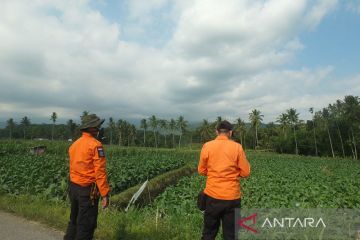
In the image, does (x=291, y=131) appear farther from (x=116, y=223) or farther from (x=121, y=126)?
(x=116, y=223)

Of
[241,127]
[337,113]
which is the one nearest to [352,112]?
[337,113]

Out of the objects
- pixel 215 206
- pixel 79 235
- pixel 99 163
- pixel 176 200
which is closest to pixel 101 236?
pixel 79 235

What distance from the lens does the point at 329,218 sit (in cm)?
801

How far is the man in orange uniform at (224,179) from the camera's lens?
15.7ft

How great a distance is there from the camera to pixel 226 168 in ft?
15.6

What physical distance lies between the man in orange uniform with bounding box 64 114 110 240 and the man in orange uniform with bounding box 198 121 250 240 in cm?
152

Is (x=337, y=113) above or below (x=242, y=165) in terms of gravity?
above

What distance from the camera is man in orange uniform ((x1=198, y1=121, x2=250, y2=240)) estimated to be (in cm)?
478

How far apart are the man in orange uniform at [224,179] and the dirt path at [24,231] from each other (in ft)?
10.9

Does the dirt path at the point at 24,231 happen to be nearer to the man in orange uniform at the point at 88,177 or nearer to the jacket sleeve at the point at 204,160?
the man in orange uniform at the point at 88,177

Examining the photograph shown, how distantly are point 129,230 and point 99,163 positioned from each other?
229 centimetres

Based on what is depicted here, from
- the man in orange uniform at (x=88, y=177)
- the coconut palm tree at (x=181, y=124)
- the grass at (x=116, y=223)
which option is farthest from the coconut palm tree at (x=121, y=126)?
the man in orange uniform at (x=88, y=177)

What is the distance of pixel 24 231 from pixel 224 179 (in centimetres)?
471

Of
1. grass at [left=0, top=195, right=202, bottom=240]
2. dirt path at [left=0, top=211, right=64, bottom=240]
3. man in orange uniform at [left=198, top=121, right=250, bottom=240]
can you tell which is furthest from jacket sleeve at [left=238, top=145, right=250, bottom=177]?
dirt path at [left=0, top=211, right=64, bottom=240]
